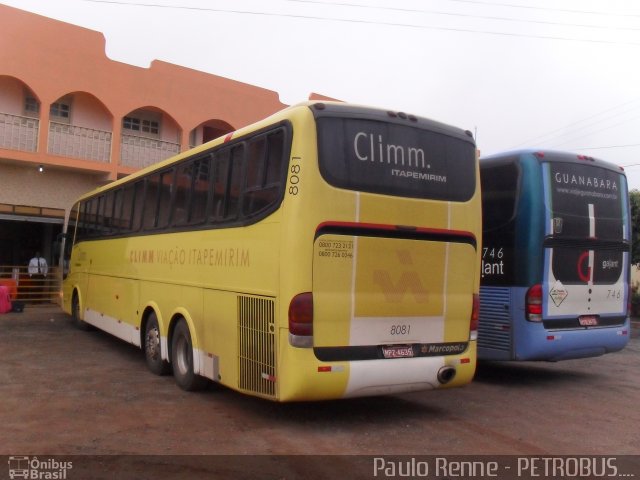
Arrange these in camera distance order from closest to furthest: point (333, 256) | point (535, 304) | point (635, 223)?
point (333, 256) < point (535, 304) < point (635, 223)

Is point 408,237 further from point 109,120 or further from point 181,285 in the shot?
point 109,120

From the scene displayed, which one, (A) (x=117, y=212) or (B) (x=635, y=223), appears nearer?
(A) (x=117, y=212)

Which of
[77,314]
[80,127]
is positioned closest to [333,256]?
[77,314]

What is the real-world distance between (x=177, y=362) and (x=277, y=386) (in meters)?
2.78

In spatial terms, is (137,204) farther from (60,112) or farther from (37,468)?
(60,112)

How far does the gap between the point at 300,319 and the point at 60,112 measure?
17.2m

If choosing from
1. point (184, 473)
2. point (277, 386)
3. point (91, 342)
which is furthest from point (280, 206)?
point (91, 342)

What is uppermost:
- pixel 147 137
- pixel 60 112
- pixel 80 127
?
pixel 60 112

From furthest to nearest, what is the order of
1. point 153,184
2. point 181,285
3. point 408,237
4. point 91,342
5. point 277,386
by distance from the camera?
point 91,342
point 153,184
point 181,285
point 408,237
point 277,386

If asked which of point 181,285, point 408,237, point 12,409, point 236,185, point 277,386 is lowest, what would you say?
point 12,409

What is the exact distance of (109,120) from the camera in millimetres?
20531

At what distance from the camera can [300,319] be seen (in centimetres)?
586

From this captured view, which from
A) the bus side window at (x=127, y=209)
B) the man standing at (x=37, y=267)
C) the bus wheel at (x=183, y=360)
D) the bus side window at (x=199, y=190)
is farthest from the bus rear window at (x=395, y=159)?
the man standing at (x=37, y=267)

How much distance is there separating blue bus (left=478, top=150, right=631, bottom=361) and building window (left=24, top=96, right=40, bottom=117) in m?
15.5
